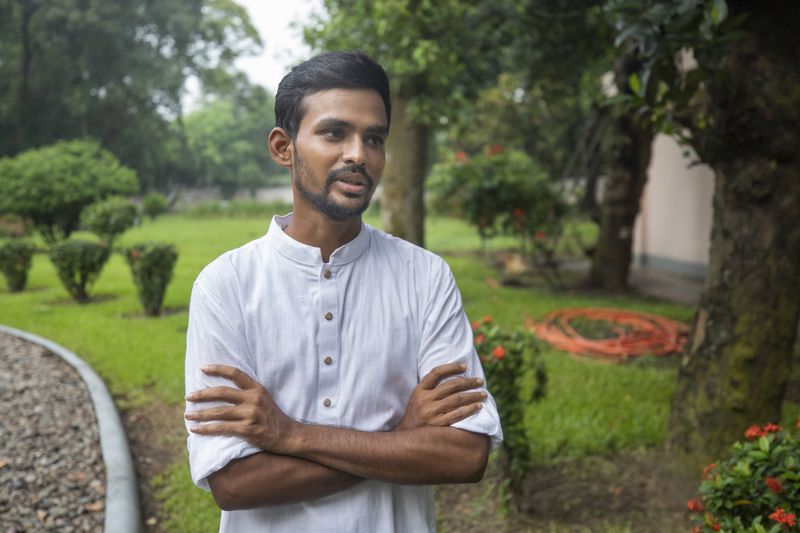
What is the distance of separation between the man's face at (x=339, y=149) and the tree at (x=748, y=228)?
1819mm

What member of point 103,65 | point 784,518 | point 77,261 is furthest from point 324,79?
point 103,65

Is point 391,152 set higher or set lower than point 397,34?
lower

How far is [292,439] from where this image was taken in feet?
4.66

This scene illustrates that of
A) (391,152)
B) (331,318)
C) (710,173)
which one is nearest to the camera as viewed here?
(331,318)

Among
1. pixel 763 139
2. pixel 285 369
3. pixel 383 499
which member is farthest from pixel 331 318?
pixel 763 139

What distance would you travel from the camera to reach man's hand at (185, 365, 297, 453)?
1392 mm

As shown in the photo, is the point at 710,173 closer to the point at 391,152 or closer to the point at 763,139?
the point at 391,152

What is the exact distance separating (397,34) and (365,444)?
15.1ft

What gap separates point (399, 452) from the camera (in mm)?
1454

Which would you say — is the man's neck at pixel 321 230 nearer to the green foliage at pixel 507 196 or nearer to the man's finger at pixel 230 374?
the man's finger at pixel 230 374

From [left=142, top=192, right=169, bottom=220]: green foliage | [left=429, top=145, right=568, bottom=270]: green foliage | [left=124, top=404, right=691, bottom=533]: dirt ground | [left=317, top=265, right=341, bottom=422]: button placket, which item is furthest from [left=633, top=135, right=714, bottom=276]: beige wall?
[left=142, top=192, right=169, bottom=220]: green foliage

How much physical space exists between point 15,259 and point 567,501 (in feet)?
29.6

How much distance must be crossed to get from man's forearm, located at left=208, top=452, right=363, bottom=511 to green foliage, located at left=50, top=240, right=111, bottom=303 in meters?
7.95

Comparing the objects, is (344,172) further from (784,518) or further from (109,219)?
(109,219)
